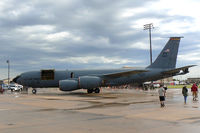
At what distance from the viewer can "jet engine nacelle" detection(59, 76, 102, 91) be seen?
3003cm

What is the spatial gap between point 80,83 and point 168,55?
14.0 meters

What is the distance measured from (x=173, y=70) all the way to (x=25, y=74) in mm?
21748

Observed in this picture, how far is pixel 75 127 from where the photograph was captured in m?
8.66

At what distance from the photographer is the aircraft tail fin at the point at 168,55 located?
34.2 m

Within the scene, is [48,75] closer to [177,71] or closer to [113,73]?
[113,73]

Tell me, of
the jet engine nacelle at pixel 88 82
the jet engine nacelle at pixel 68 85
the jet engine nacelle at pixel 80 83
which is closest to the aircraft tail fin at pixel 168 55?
the jet engine nacelle at pixel 88 82

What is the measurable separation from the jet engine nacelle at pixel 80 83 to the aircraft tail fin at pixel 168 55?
32.1ft

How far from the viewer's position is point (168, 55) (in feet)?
112

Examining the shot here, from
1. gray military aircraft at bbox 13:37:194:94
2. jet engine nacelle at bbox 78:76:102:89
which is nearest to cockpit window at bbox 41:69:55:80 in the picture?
gray military aircraft at bbox 13:37:194:94

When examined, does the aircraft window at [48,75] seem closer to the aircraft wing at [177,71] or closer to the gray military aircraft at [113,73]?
the gray military aircraft at [113,73]

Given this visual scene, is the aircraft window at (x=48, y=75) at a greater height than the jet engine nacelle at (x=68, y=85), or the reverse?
the aircraft window at (x=48, y=75)

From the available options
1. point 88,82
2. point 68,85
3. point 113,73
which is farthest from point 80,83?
point 113,73

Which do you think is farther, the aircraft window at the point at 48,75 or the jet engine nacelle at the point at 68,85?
the aircraft window at the point at 48,75

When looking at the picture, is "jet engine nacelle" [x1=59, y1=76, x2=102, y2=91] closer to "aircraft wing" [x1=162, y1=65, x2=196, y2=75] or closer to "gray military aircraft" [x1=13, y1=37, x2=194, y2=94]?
"gray military aircraft" [x1=13, y1=37, x2=194, y2=94]
